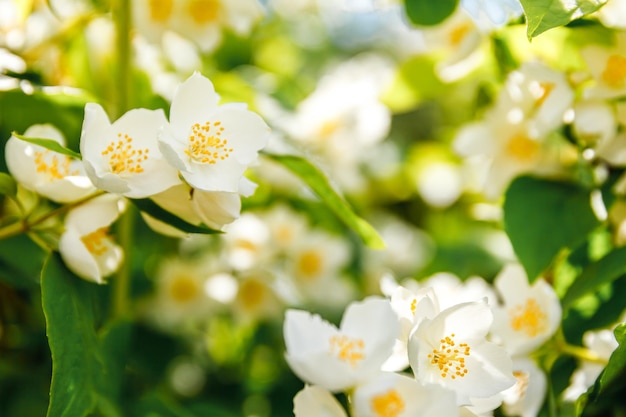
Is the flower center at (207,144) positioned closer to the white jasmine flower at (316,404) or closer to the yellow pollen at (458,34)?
the white jasmine flower at (316,404)

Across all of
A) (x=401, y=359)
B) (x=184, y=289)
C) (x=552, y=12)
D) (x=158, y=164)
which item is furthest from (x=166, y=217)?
(x=184, y=289)

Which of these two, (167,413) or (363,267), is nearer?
(167,413)

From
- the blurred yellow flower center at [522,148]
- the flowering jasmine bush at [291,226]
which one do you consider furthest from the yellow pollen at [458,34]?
the blurred yellow flower center at [522,148]

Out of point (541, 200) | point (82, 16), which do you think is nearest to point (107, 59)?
point (82, 16)

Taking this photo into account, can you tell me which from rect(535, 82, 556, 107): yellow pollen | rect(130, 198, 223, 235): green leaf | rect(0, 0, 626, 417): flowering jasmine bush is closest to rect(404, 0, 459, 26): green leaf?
rect(0, 0, 626, 417): flowering jasmine bush

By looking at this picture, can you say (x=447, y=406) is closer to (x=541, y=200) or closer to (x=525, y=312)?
(x=525, y=312)

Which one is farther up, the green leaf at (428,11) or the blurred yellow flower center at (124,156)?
the green leaf at (428,11)

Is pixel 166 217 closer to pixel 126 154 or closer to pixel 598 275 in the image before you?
pixel 126 154
